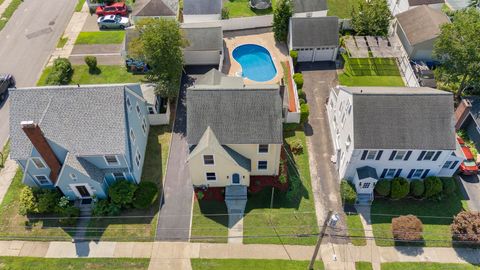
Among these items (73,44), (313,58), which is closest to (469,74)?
(313,58)

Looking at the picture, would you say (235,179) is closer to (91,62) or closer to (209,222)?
(209,222)

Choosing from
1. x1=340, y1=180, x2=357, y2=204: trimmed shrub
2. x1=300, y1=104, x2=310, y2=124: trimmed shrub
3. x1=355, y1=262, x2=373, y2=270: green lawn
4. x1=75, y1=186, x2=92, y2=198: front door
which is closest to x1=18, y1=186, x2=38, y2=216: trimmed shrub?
x1=75, y1=186, x2=92, y2=198: front door

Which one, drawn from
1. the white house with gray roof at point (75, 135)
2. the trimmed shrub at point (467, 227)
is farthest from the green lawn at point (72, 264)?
the trimmed shrub at point (467, 227)

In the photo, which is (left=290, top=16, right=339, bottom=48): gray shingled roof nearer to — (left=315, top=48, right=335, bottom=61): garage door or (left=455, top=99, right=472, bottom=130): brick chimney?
(left=315, top=48, right=335, bottom=61): garage door

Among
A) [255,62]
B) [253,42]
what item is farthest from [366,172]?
[253,42]

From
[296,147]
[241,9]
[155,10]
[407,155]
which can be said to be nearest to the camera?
[407,155]

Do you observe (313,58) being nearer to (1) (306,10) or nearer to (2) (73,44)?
(1) (306,10)
